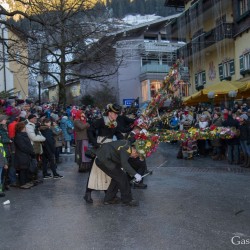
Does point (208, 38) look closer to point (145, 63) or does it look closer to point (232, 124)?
point (232, 124)

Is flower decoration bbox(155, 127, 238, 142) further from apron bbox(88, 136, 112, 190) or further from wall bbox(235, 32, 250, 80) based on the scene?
wall bbox(235, 32, 250, 80)

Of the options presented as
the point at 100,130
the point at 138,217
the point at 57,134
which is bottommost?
the point at 138,217

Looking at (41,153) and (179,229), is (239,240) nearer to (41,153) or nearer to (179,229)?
(179,229)

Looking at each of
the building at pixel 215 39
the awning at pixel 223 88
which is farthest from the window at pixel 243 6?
the awning at pixel 223 88

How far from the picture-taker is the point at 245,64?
77.2ft

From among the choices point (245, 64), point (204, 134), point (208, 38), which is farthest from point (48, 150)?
point (208, 38)

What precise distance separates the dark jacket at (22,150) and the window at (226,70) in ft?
61.5

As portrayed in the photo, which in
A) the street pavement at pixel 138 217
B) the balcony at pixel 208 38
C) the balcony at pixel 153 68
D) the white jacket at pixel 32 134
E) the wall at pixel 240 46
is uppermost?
the balcony at pixel 153 68

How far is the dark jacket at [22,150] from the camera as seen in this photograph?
370 inches

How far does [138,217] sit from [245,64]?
61.9 feet

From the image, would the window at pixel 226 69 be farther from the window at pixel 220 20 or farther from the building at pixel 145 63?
the building at pixel 145 63

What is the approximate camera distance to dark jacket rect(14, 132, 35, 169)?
9406 mm

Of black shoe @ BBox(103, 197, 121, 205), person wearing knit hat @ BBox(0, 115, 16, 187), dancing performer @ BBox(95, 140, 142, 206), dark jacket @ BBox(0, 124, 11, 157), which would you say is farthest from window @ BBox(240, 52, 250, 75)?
dancing performer @ BBox(95, 140, 142, 206)

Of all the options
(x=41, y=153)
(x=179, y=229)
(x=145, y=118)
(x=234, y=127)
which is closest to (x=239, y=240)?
(x=179, y=229)
